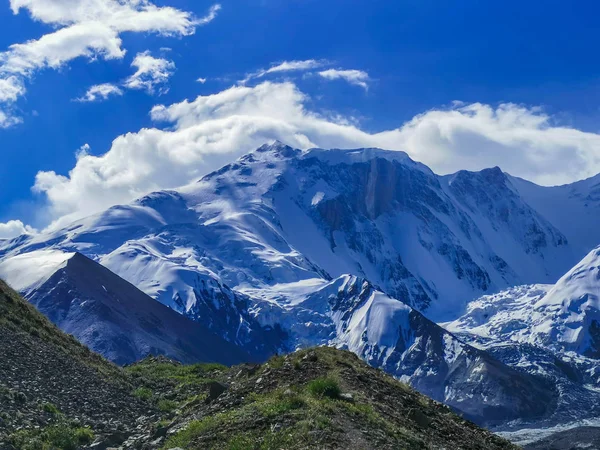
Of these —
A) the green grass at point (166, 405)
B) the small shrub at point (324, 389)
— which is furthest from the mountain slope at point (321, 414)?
the green grass at point (166, 405)

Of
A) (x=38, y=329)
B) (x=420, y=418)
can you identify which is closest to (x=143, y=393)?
(x=38, y=329)

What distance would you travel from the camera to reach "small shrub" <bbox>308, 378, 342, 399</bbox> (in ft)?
88.7

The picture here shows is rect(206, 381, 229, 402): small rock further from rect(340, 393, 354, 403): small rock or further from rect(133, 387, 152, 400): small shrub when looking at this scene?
rect(133, 387, 152, 400): small shrub

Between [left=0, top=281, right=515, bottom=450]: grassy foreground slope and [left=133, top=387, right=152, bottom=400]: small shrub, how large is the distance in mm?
71

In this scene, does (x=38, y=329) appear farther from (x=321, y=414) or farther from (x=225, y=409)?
(x=321, y=414)

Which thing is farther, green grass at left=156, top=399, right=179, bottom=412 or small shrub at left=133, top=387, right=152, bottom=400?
small shrub at left=133, top=387, right=152, bottom=400

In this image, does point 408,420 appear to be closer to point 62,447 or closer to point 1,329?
point 62,447

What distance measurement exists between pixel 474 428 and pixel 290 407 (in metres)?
8.60

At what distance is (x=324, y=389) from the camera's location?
27.2 m

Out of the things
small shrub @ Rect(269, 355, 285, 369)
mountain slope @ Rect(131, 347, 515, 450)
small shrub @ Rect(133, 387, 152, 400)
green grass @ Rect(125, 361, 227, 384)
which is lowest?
mountain slope @ Rect(131, 347, 515, 450)

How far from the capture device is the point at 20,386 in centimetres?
3288

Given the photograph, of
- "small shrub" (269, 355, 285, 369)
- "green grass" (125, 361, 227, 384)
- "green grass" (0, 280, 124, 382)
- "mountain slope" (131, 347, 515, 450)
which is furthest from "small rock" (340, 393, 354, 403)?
"green grass" (125, 361, 227, 384)

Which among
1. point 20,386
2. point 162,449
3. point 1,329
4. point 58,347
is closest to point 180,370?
point 58,347

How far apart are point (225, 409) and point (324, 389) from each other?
3.09 meters
